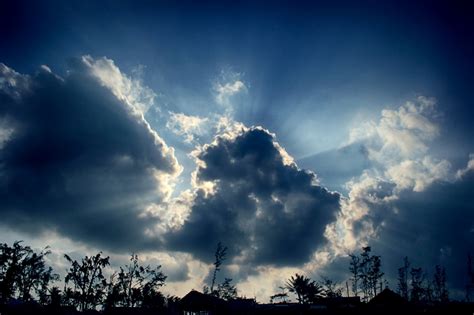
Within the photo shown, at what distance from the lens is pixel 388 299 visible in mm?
49406

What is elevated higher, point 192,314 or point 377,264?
point 377,264

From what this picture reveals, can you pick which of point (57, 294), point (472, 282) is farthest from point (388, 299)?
point (57, 294)

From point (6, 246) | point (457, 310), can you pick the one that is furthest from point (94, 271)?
point (457, 310)

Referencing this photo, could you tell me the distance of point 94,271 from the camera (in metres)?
60.9

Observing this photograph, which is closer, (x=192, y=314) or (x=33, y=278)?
(x=192, y=314)

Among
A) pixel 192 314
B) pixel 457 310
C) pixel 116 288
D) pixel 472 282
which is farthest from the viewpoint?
pixel 472 282

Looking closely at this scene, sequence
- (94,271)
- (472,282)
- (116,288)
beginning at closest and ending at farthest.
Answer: (94,271)
(116,288)
(472,282)

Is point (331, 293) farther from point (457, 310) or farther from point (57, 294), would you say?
point (57, 294)

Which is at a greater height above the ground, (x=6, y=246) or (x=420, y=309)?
(x=6, y=246)

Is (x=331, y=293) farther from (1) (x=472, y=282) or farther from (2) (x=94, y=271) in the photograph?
(2) (x=94, y=271)

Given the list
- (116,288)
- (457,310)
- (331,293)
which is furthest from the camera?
(331,293)

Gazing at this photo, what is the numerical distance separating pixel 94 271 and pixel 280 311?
34097mm

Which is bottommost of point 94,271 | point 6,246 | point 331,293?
point 331,293

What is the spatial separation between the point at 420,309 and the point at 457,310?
431 centimetres
